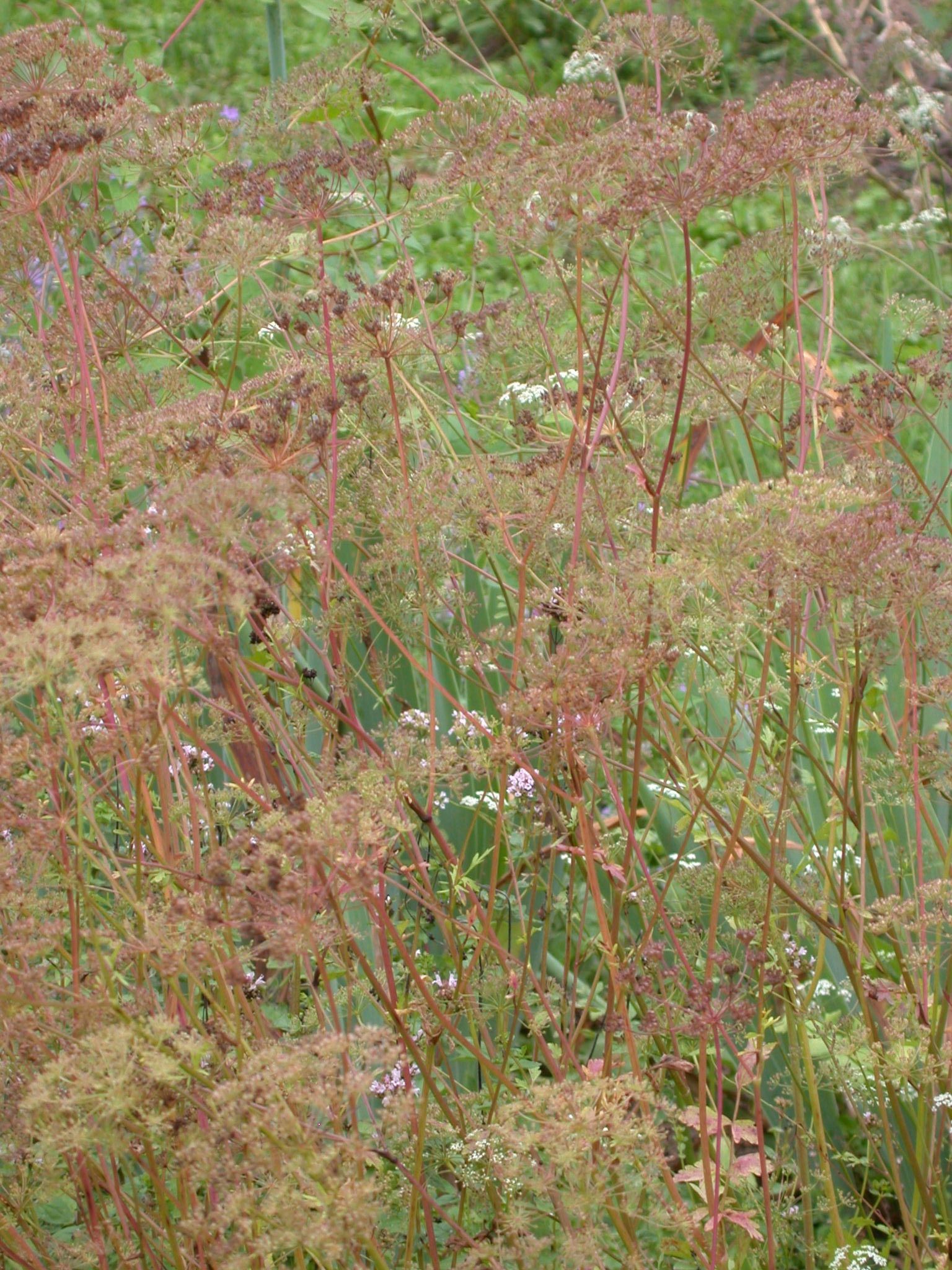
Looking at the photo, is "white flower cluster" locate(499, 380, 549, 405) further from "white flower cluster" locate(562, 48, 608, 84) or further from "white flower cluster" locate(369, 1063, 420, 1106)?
"white flower cluster" locate(369, 1063, 420, 1106)

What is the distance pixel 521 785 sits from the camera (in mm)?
2342

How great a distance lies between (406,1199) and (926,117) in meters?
3.50

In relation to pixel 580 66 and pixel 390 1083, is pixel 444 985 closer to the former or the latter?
pixel 390 1083

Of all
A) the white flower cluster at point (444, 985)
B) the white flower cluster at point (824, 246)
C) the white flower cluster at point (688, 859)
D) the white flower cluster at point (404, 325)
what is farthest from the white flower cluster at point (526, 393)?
the white flower cluster at point (444, 985)

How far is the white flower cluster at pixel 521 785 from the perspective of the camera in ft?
7.54

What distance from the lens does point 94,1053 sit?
122cm

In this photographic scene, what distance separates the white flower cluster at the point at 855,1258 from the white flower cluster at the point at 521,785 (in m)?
0.81

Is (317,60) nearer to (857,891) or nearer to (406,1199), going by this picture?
(857,891)

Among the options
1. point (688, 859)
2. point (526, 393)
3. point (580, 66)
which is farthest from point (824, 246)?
point (580, 66)

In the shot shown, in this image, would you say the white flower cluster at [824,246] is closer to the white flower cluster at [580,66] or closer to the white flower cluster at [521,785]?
the white flower cluster at [580,66]

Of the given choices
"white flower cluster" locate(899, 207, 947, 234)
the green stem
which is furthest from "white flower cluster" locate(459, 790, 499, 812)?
"white flower cluster" locate(899, 207, 947, 234)

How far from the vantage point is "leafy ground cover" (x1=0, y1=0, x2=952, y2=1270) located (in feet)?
4.40

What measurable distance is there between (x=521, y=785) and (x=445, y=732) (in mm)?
593

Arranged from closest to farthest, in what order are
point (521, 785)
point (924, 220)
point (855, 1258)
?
point (855, 1258)
point (521, 785)
point (924, 220)
